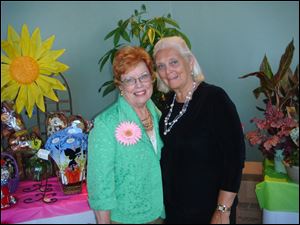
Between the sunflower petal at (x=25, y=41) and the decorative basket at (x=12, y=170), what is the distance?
0.47 m

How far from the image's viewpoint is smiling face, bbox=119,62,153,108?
1172 mm

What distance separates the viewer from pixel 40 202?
1.32 metres

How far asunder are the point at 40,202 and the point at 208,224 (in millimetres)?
739

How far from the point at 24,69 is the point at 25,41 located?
12 cm

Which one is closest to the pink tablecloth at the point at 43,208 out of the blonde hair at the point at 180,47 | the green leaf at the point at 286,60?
the blonde hair at the point at 180,47

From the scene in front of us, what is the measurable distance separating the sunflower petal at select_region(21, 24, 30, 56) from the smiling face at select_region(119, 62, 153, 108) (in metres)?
0.45

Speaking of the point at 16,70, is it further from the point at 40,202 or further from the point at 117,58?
the point at 40,202

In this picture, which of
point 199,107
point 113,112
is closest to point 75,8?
point 113,112

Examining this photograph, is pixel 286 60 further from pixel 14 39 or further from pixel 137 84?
pixel 14 39

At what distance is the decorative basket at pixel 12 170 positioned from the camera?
1344 millimetres

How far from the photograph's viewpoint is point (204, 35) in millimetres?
2172

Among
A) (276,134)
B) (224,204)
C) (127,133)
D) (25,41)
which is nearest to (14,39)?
(25,41)

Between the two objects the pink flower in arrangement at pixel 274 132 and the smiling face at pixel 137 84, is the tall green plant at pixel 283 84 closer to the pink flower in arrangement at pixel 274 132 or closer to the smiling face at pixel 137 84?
the pink flower in arrangement at pixel 274 132

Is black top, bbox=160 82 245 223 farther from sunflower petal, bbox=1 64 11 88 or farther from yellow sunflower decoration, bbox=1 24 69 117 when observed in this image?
sunflower petal, bbox=1 64 11 88
